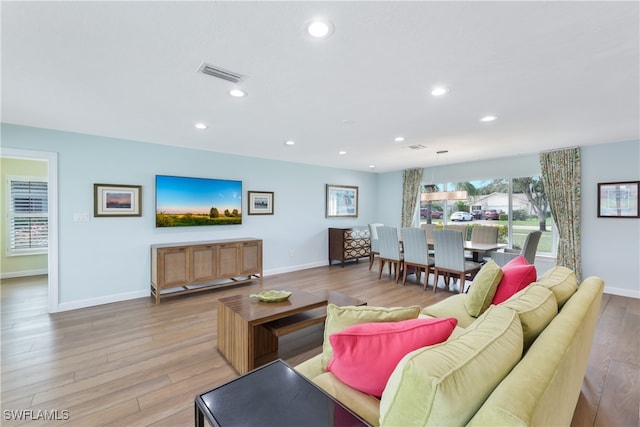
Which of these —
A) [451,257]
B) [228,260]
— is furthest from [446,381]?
[228,260]

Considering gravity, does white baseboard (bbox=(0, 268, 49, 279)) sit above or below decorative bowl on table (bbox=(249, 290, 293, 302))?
below

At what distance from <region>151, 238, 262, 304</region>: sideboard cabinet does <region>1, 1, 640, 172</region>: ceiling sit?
5.52 ft

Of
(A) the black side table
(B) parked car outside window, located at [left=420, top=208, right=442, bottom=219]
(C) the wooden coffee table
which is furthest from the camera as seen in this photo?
(B) parked car outside window, located at [left=420, top=208, right=442, bottom=219]

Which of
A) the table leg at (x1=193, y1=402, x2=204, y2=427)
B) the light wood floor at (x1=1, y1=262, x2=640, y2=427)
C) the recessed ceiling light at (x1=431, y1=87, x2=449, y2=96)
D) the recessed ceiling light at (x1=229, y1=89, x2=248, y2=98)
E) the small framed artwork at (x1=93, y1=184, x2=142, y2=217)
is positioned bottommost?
the light wood floor at (x1=1, y1=262, x2=640, y2=427)

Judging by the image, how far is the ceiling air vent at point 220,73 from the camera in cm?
201

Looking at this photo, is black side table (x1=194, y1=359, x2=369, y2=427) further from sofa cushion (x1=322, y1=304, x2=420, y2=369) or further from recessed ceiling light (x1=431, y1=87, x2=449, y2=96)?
recessed ceiling light (x1=431, y1=87, x2=449, y2=96)

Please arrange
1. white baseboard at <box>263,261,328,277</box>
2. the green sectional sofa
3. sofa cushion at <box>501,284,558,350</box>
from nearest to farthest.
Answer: the green sectional sofa → sofa cushion at <box>501,284,558,350</box> → white baseboard at <box>263,261,328,277</box>

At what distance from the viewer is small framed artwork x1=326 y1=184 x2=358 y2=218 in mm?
6562

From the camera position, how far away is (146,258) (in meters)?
4.21

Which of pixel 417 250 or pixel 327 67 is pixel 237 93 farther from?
pixel 417 250

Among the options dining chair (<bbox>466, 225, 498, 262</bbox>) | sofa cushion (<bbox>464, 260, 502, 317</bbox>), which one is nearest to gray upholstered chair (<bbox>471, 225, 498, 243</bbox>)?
dining chair (<bbox>466, 225, 498, 262</bbox>)

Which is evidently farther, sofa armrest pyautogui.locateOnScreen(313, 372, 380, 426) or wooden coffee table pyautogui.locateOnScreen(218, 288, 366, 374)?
wooden coffee table pyautogui.locateOnScreen(218, 288, 366, 374)

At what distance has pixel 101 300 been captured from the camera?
12.6ft

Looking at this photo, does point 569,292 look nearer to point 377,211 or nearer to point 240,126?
point 240,126
